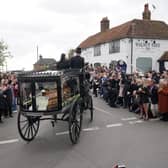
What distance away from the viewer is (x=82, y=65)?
33.3 ft

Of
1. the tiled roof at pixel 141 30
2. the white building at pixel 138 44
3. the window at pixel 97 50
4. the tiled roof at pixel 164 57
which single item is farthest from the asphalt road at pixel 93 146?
the window at pixel 97 50

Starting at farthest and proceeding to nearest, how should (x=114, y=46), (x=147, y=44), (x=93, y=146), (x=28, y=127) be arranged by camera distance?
1. (x=114, y=46)
2. (x=147, y=44)
3. (x=28, y=127)
4. (x=93, y=146)

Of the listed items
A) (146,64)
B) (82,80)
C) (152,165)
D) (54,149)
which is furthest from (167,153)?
(146,64)

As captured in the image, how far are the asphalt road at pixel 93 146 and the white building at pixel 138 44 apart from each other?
26.2 m

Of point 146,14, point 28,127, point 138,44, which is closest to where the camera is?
point 28,127

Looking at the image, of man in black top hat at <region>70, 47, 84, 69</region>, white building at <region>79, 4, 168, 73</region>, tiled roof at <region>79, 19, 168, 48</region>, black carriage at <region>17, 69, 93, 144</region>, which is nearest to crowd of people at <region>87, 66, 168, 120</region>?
man in black top hat at <region>70, 47, 84, 69</region>

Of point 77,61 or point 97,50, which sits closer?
point 77,61

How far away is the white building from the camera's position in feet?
120

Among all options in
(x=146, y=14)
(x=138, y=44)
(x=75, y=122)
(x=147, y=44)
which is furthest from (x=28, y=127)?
(x=146, y=14)

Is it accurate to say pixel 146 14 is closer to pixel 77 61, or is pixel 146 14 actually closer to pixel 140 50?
pixel 140 50

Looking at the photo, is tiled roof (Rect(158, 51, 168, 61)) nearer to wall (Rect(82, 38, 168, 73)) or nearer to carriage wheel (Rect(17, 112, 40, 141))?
wall (Rect(82, 38, 168, 73))

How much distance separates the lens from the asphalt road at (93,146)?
6.52 meters

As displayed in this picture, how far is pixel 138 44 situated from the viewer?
36812 mm

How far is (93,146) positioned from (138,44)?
3037 centimetres
